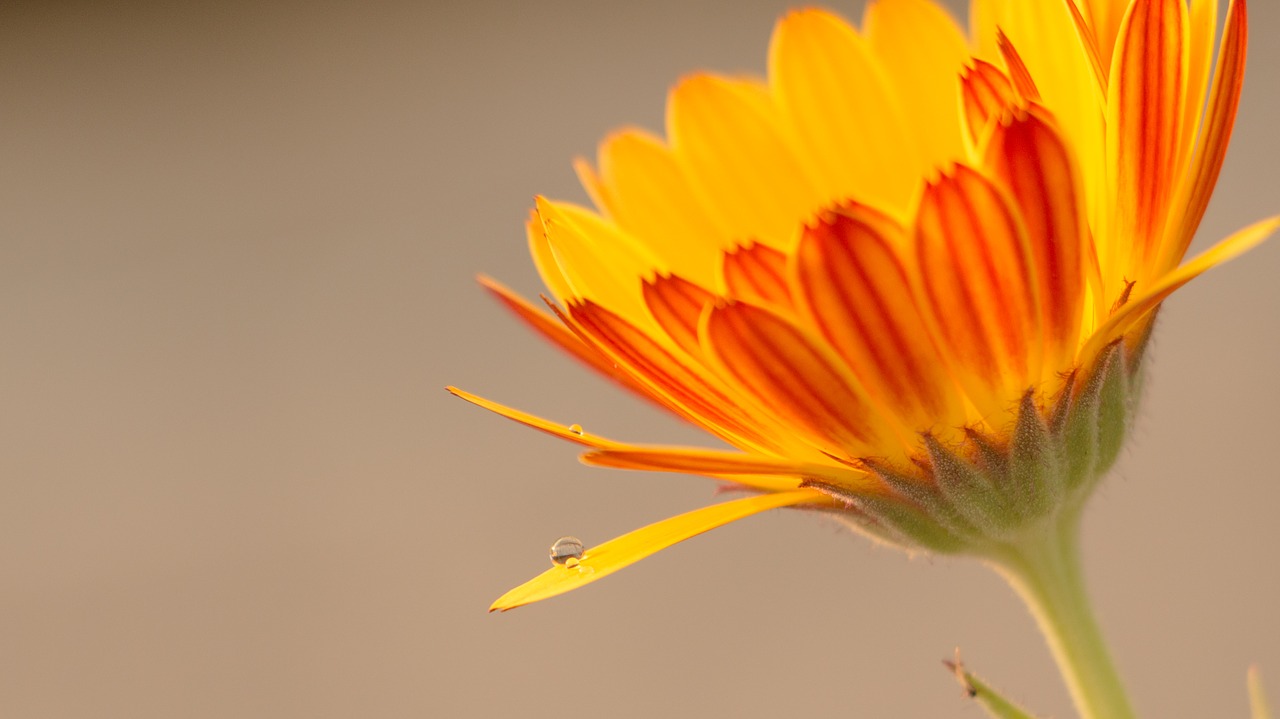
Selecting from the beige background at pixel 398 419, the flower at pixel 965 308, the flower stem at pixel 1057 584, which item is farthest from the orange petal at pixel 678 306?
the beige background at pixel 398 419

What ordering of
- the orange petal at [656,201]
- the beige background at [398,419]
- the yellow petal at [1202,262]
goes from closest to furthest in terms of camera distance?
1. the yellow petal at [1202,262]
2. the orange petal at [656,201]
3. the beige background at [398,419]

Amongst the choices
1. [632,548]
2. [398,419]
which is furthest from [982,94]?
[398,419]

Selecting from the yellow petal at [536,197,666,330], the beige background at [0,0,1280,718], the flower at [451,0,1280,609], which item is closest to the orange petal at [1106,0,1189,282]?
the flower at [451,0,1280,609]

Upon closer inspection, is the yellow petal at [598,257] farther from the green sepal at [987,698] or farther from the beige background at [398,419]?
the beige background at [398,419]

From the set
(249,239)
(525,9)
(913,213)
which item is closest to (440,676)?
(249,239)

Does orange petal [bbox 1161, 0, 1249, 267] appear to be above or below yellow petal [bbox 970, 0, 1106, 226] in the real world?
below

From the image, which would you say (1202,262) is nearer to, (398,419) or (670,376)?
(670,376)

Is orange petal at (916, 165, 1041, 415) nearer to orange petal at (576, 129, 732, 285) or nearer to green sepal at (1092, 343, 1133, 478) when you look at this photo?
green sepal at (1092, 343, 1133, 478)

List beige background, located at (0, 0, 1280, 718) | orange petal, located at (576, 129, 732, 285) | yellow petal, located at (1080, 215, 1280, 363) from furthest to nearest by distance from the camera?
beige background, located at (0, 0, 1280, 718) → orange petal, located at (576, 129, 732, 285) → yellow petal, located at (1080, 215, 1280, 363)
